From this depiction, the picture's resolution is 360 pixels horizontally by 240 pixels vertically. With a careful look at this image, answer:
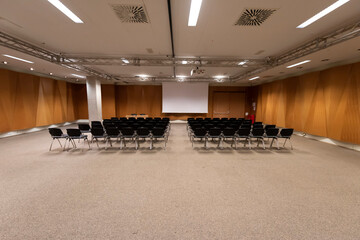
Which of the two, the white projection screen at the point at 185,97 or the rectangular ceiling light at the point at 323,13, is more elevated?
the rectangular ceiling light at the point at 323,13

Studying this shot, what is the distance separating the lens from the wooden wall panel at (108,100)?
1403 centimetres

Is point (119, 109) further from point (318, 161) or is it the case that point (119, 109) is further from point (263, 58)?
point (318, 161)

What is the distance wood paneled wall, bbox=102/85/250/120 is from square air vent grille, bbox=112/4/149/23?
10525mm

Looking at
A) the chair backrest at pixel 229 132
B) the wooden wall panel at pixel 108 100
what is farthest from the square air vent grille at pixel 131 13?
the wooden wall panel at pixel 108 100

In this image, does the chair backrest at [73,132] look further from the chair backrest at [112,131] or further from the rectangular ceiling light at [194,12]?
the rectangular ceiling light at [194,12]

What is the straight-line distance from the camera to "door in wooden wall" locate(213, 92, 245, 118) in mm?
14625

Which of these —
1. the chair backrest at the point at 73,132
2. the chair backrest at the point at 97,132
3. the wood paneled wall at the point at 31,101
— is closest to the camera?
the chair backrest at the point at 73,132

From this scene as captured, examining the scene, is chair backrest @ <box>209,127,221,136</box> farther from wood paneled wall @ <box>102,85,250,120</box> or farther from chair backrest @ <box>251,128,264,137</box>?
wood paneled wall @ <box>102,85,250,120</box>

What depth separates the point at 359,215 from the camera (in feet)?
7.64

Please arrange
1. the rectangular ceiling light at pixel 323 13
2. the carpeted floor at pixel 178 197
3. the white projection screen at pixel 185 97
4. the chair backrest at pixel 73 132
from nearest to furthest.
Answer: the carpeted floor at pixel 178 197
the rectangular ceiling light at pixel 323 13
the chair backrest at pixel 73 132
the white projection screen at pixel 185 97

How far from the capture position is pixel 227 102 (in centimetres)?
1467

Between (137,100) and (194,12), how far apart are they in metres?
12.0

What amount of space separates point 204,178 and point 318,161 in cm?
425

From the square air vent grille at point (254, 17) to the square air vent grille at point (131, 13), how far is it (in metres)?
2.57
